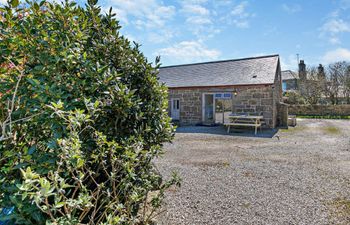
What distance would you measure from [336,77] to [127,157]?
2667cm

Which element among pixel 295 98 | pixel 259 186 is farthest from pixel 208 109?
pixel 295 98

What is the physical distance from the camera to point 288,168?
5.09 meters

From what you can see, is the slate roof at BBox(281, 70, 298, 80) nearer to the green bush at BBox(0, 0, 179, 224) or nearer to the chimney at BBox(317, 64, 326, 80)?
the chimney at BBox(317, 64, 326, 80)

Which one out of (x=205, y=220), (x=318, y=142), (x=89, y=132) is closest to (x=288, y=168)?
(x=205, y=220)

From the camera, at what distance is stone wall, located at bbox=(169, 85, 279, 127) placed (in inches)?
476

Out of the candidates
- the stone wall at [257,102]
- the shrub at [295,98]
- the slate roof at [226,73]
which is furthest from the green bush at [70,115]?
the shrub at [295,98]

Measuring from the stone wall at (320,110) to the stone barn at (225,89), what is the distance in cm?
767

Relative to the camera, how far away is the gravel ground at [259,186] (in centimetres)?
287

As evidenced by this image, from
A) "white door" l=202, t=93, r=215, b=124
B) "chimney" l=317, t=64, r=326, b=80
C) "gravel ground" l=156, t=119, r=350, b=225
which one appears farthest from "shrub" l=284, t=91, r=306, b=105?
"gravel ground" l=156, t=119, r=350, b=225

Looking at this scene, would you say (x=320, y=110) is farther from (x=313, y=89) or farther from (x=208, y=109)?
(x=208, y=109)

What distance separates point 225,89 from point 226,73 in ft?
A: 5.59

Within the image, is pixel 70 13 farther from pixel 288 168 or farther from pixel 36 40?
pixel 288 168

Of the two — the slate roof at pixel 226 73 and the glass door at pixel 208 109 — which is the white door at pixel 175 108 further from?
the glass door at pixel 208 109

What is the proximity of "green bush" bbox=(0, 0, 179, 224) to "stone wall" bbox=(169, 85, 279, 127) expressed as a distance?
36.9 ft
